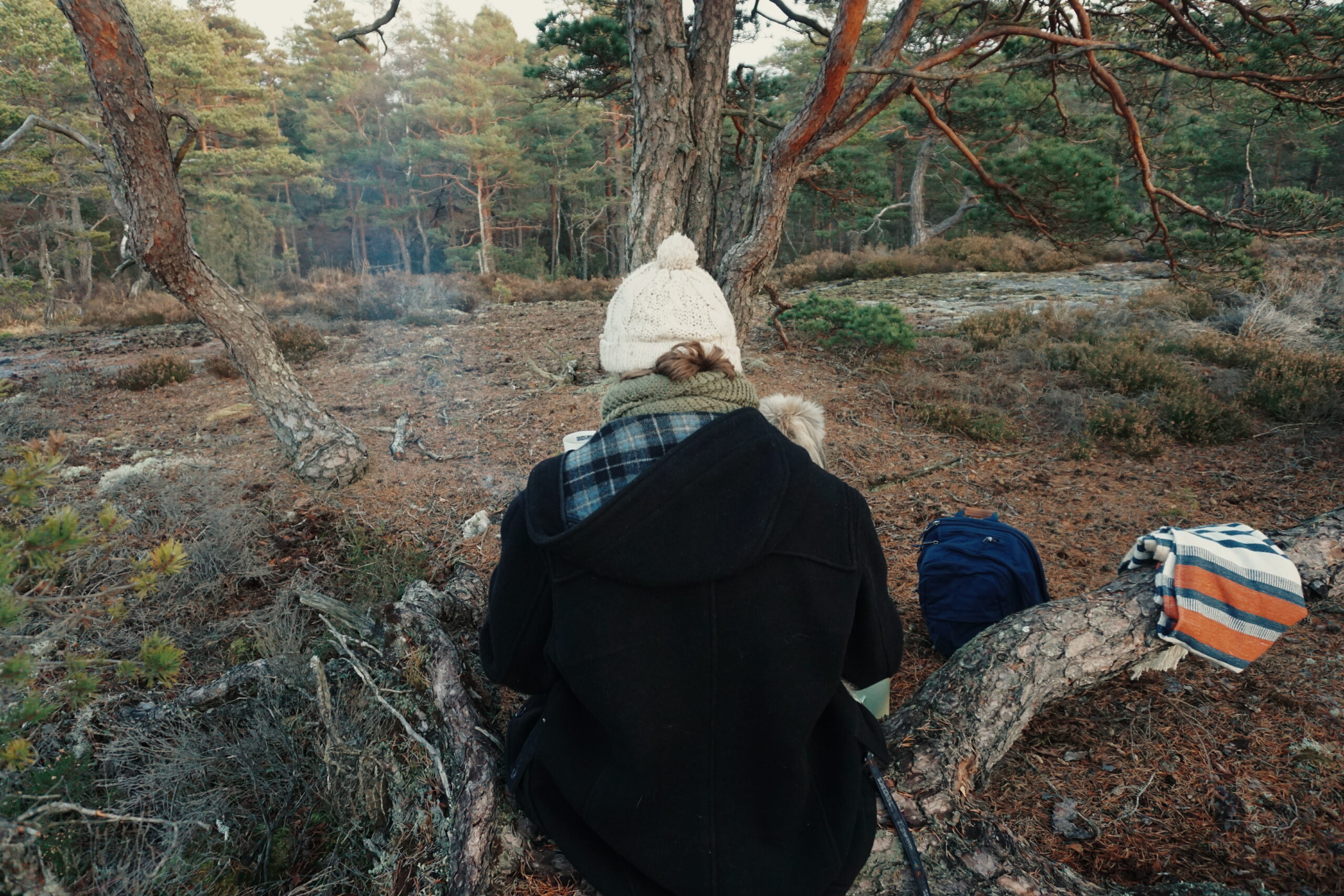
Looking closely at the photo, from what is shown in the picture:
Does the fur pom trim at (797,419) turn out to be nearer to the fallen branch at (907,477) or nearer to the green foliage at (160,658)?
the green foliage at (160,658)

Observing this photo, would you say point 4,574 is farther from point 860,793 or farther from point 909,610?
point 909,610

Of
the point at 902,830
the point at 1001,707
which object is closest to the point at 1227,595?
the point at 1001,707

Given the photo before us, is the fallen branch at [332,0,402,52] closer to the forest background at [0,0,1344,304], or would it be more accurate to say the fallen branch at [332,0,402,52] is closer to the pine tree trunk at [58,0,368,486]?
the forest background at [0,0,1344,304]

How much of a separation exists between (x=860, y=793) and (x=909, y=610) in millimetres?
1918

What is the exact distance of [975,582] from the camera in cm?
266

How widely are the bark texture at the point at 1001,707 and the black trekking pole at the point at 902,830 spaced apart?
0.10 ft

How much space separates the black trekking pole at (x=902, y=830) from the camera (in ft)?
4.68

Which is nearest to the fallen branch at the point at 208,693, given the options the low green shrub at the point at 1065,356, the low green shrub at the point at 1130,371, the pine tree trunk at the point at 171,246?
the pine tree trunk at the point at 171,246

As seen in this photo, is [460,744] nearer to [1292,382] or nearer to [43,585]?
[43,585]

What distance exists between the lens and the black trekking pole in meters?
1.43

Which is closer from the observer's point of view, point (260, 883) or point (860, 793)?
point (860, 793)

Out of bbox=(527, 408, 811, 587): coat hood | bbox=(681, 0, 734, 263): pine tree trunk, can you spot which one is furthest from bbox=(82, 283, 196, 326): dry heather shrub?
bbox=(527, 408, 811, 587): coat hood

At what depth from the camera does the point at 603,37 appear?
217 inches

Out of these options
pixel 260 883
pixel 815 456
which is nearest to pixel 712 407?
pixel 815 456
